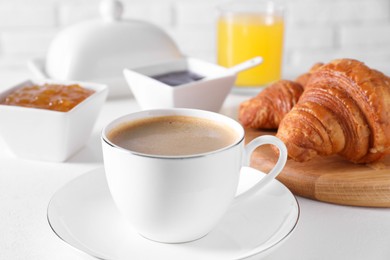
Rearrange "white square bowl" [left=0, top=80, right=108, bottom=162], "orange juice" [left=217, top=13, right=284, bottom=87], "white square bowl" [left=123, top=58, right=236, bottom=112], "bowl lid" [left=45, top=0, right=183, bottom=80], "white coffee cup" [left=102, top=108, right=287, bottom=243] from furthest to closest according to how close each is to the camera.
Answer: "orange juice" [left=217, top=13, right=284, bottom=87] → "bowl lid" [left=45, top=0, right=183, bottom=80] → "white square bowl" [left=123, top=58, right=236, bottom=112] → "white square bowl" [left=0, top=80, right=108, bottom=162] → "white coffee cup" [left=102, top=108, right=287, bottom=243]

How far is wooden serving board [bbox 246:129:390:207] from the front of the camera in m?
0.97

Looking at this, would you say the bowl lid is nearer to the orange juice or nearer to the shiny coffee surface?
the orange juice

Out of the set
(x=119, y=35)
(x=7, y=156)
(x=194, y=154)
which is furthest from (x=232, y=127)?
(x=119, y=35)

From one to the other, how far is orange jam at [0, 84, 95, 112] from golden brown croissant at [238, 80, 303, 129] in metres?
0.32

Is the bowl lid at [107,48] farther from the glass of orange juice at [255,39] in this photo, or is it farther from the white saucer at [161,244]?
the white saucer at [161,244]

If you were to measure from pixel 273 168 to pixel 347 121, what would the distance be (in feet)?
0.74

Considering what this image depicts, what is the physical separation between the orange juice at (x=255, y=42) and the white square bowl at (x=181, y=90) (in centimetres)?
28

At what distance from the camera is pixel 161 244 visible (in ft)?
2.71

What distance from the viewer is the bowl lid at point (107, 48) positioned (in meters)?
1.57

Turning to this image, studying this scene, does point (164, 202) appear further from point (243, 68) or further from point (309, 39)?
point (309, 39)

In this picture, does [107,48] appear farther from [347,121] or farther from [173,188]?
[173,188]

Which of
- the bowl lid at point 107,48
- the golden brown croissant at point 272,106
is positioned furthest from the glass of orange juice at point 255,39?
the golden brown croissant at point 272,106

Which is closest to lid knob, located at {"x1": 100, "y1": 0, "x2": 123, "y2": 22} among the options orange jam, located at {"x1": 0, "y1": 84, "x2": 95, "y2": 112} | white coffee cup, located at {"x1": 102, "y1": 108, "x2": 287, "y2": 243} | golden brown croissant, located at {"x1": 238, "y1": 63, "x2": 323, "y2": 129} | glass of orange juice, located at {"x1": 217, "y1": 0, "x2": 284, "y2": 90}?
glass of orange juice, located at {"x1": 217, "y1": 0, "x2": 284, "y2": 90}

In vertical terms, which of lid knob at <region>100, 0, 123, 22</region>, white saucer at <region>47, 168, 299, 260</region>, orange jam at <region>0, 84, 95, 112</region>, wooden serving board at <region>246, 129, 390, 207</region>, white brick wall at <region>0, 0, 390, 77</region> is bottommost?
white brick wall at <region>0, 0, 390, 77</region>
